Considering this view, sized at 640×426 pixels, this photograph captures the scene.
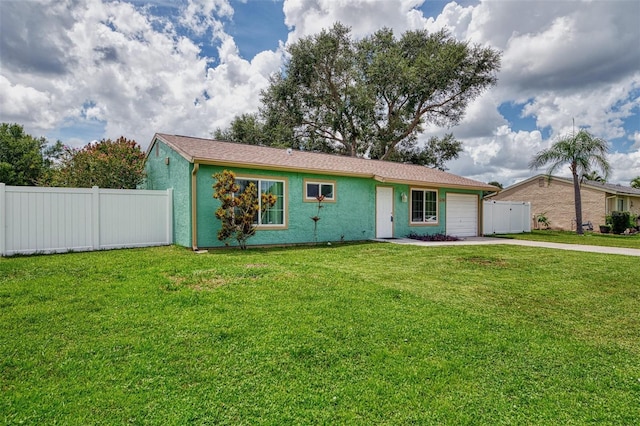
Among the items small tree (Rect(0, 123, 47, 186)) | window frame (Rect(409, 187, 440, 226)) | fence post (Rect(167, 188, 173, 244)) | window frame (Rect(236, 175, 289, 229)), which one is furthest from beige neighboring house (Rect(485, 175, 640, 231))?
small tree (Rect(0, 123, 47, 186))

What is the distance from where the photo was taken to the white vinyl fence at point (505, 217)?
17156 millimetres

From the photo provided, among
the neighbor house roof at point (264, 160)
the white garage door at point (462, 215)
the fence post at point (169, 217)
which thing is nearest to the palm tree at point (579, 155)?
the white garage door at point (462, 215)

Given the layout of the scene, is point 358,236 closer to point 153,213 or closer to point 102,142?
point 153,213

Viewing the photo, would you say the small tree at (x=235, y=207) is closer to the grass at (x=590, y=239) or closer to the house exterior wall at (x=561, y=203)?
the grass at (x=590, y=239)

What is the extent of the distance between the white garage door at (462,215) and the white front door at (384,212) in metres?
3.58

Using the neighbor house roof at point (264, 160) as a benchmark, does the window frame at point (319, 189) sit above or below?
below

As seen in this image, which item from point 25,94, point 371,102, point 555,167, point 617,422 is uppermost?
point 371,102

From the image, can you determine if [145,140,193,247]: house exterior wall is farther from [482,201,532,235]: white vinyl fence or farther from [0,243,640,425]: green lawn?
[482,201,532,235]: white vinyl fence

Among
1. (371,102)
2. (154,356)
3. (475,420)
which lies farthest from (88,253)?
(371,102)

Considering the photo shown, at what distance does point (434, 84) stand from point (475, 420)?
2515 centimetres

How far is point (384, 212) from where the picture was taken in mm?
13266

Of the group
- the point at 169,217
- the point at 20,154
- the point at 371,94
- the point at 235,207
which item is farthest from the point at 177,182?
the point at 20,154

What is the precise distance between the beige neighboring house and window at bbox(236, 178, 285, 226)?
57.7 feet

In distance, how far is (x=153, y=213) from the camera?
992 centimetres
